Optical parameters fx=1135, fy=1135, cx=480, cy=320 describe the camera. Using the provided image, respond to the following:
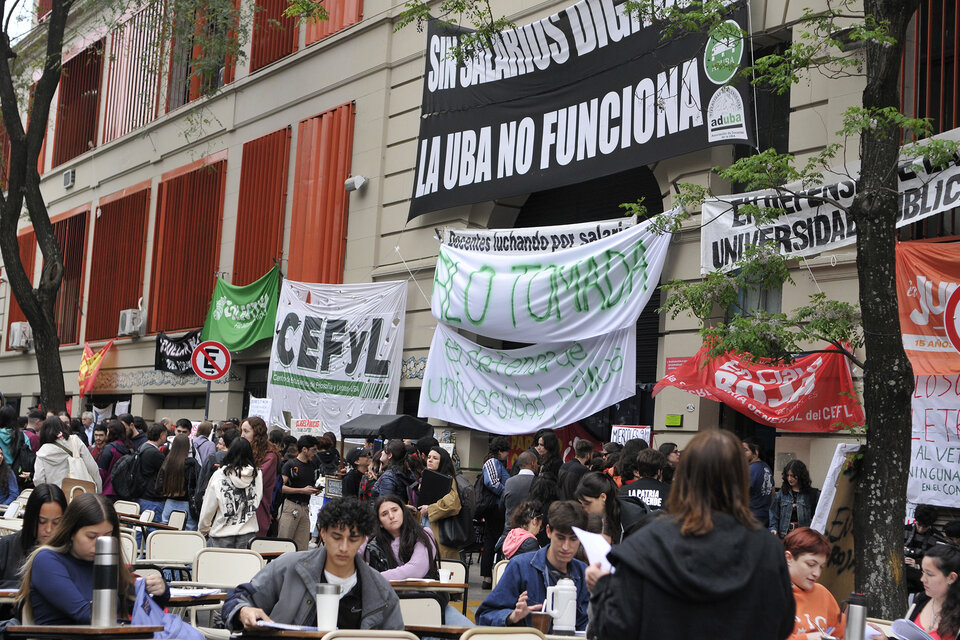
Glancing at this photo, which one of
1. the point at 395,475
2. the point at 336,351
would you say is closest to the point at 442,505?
the point at 395,475

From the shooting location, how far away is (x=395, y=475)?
39.6 feet

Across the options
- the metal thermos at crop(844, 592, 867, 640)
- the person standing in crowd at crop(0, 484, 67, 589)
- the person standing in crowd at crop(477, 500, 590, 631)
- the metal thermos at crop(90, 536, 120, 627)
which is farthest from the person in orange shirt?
the person standing in crowd at crop(0, 484, 67, 589)

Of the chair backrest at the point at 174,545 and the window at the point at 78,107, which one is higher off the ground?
the window at the point at 78,107

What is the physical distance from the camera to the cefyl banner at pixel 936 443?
1053cm

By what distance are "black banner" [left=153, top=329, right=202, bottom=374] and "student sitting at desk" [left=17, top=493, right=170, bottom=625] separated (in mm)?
20476

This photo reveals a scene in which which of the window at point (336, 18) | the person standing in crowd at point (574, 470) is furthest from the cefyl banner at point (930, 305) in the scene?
the window at point (336, 18)

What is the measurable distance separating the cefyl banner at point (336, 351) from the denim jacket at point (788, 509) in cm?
Result: 899

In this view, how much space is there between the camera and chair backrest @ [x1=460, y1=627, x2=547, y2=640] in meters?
5.65

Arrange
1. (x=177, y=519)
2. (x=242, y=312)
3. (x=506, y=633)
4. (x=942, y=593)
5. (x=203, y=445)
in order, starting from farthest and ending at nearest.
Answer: (x=242, y=312) → (x=203, y=445) → (x=177, y=519) → (x=942, y=593) → (x=506, y=633)

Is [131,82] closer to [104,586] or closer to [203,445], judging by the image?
[203,445]

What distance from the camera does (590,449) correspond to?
12680mm

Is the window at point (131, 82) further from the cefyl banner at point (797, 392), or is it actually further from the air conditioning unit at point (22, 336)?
the cefyl banner at point (797, 392)

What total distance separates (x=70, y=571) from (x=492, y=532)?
29.0 ft

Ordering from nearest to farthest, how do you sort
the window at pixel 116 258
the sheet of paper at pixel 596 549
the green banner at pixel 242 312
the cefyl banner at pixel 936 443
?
the sheet of paper at pixel 596 549 < the cefyl banner at pixel 936 443 < the green banner at pixel 242 312 < the window at pixel 116 258
